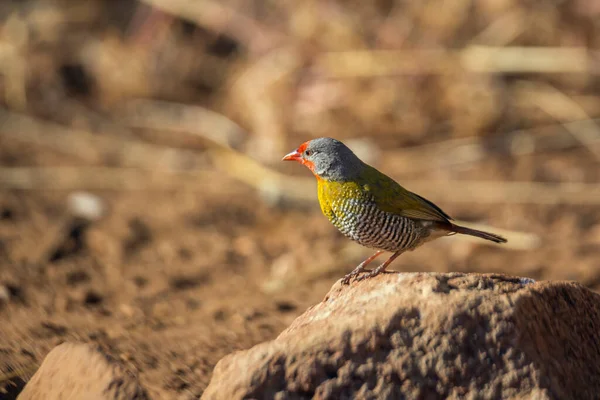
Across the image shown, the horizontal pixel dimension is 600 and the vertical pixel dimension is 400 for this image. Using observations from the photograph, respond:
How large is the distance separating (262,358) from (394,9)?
757cm

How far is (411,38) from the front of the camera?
887cm

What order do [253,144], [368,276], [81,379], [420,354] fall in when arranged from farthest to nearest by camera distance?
[253,144] < [368,276] < [81,379] < [420,354]

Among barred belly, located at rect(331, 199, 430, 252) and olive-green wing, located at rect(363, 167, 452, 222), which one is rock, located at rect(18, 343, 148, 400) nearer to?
barred belly, located at rect(331, 199, 430, 252)

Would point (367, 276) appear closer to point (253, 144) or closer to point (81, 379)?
point (81, 379)

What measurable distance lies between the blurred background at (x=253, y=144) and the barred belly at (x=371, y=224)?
3.65 feet

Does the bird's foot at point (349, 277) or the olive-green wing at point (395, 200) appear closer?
the bird's foot at point (349, 277)

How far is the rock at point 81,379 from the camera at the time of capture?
112 inches

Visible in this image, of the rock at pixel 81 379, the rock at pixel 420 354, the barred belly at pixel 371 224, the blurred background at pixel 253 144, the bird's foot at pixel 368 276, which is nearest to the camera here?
the rock at pixel 420 354

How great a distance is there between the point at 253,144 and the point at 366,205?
534 cm

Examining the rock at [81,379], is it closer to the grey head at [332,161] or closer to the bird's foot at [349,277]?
the bird's foot at [349,277]

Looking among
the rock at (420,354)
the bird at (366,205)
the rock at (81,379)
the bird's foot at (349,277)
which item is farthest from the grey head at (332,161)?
the rock at (81,379)

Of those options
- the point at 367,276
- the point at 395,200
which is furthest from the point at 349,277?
the point at 395,200

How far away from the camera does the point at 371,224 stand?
12.5 ft

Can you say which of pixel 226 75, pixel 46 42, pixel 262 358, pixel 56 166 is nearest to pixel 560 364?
pixel 262 358
